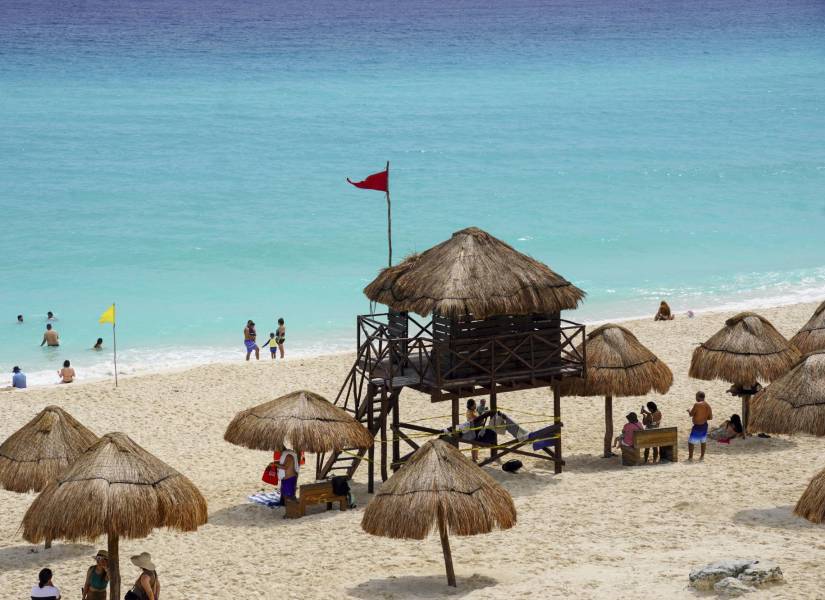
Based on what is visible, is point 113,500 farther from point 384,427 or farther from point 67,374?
point 67,374

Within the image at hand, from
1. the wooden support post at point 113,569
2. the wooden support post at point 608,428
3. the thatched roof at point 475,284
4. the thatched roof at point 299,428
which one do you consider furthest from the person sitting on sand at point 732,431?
the wooden support post at point 113,569

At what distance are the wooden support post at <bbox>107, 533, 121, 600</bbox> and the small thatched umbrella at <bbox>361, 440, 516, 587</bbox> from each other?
2.58m

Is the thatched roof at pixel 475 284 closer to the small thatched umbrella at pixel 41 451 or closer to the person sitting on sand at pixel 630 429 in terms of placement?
the person sitting on sand at pixel 630 429

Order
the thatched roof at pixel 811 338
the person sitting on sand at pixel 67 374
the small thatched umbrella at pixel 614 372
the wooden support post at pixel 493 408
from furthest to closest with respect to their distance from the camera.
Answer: the person sitting on sand at pixel 67 374 → the thatched roof at pixel 811 338 → the small thatched umbrella at pixel 614 372 → the wooden support post at pixel 493 408

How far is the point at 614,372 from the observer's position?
19016 millimetres

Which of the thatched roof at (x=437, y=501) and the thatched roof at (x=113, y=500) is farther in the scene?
the thatched roof at (x=113, y=500)

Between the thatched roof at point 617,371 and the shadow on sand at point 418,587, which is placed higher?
the thatched roof at point 617,371

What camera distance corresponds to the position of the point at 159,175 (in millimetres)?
56031

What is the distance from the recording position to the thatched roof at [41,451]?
51.8 ft

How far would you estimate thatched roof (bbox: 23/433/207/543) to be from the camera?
13.5 metres

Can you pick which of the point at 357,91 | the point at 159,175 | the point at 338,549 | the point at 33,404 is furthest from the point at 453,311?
the point at 357,91

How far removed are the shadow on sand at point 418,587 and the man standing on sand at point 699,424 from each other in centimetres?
568

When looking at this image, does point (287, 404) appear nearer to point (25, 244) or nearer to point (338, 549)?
point (338, 549)

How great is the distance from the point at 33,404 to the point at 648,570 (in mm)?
13725
